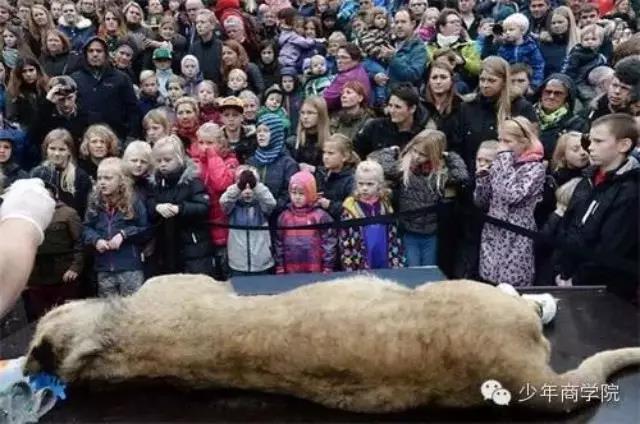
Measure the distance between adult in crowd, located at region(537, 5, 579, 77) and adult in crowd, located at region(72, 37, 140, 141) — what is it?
3679mm

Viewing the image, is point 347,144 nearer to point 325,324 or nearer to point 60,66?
point 325,324

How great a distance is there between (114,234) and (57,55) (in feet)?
11.0

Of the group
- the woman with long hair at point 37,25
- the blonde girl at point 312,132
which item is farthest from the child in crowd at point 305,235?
the woman with long hair at point 37,25

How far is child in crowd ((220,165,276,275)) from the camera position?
5.33 metres

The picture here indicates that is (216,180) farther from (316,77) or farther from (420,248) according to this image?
(316,77)

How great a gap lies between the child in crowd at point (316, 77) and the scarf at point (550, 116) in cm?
201

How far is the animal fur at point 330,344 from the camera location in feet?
8.86

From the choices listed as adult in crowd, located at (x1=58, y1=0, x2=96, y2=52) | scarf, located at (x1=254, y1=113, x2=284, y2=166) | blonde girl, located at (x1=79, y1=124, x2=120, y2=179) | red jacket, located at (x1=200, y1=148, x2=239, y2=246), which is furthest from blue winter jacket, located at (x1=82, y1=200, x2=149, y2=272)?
adult in crowd, located at (x1=58, y1=0, x2=96, y2=52)

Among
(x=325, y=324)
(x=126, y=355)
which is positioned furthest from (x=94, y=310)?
(x=325, y=324)

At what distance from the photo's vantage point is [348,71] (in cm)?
713

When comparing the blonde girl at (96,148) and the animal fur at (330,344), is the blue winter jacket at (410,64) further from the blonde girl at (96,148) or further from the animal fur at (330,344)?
the animal fur at (330,344)

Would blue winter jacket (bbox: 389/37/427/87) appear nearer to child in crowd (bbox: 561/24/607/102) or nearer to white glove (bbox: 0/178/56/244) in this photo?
child in crowd (bbox: 561/24/607/102)

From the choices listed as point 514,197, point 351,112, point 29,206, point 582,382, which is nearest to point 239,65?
point 351,112

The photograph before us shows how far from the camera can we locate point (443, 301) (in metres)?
2.78
